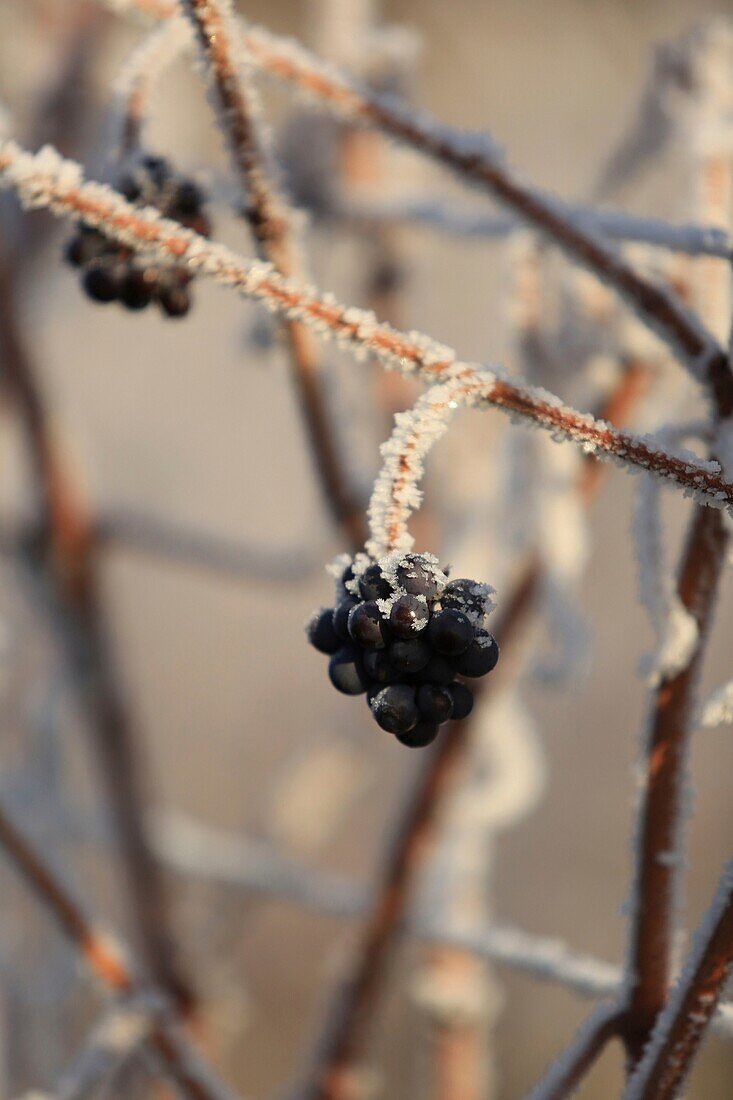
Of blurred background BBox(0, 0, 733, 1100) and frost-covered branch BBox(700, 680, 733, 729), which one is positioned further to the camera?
blurred background BBox(0, 0, 733, 1100)

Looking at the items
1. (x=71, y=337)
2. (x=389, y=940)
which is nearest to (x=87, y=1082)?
(x=389, y=940)

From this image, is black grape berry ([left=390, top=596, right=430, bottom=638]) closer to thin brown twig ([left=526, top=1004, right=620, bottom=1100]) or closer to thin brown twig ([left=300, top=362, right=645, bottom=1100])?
Answer: thin brown twig ([left=526, top=1004, right=620, bottom=1100])

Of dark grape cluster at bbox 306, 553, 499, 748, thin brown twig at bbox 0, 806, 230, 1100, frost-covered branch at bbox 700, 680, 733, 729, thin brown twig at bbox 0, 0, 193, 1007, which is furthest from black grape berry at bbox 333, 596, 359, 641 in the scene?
thin brown twig at bbox 0, 0, 193, 1007

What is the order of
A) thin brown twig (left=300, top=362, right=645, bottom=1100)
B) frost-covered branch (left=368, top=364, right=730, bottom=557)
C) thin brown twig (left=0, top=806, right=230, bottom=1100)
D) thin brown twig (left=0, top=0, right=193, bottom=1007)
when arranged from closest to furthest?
1. frost-covered branch (left=368, top=364, right=730, bottom=557)
2. thin brown twig (left=0, top=806, right=230, bottom=1100)
3. thin brown twig (left=300, top=362, right=645, bottom=1100)
4. thin brown twig (left=0, top=0, right=193, bottom=1007)

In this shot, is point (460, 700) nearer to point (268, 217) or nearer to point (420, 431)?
point (420, 431)

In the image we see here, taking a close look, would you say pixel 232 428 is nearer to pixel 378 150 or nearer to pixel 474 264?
A: pixel 474 264

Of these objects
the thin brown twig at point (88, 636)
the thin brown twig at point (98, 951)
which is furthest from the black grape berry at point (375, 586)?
the thin brown twig at point (88, 636)
